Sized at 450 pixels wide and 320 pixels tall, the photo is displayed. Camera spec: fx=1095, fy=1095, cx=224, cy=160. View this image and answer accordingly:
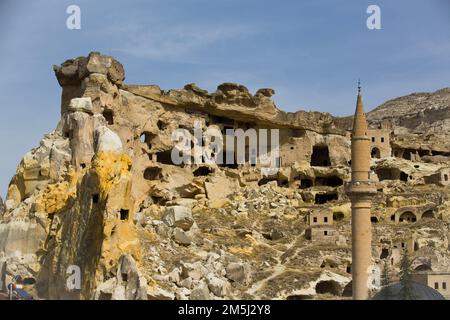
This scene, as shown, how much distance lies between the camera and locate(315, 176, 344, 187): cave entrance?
3095 inches

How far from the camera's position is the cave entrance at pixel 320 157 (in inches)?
3211

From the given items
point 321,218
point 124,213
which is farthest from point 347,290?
point 124,213

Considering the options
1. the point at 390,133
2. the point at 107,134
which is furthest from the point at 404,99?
the point at 107,134

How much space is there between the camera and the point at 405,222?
229 feet

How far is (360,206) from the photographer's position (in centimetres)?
5338

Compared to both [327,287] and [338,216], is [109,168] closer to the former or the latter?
[327,287]

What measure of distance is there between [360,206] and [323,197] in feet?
77.1

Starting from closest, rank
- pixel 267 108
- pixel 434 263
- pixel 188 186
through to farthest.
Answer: pixel 434 263 < pixel 188 186 < pixel 267 108

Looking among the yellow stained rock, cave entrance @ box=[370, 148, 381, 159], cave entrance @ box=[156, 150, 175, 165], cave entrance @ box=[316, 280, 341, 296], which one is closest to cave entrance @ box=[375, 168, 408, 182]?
cave entrance @ box=[370, 148, 381, 159]

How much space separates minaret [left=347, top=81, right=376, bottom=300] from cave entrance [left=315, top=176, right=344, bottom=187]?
24.1 meters

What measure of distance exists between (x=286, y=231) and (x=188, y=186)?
8517mm

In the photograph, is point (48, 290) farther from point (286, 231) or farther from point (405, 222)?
point (405, 222)

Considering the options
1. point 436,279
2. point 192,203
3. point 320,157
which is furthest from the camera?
point 320,157

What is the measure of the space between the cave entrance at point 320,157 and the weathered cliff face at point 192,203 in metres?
0.10
